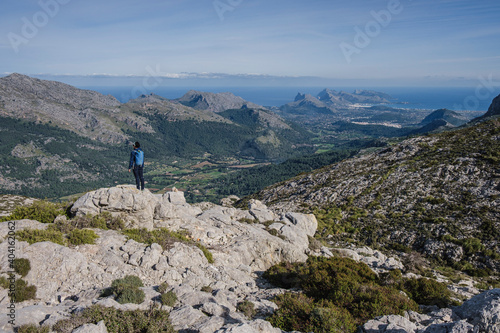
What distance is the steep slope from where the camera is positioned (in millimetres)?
28469

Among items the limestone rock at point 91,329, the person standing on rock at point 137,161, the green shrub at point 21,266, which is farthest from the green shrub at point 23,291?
the person standing on rock at point 137,161

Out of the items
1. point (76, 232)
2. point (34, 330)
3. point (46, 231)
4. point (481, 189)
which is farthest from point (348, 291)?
point (481, 189)

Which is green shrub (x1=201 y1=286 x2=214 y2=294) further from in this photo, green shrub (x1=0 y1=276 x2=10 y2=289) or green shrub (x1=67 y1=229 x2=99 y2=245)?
green shrub (x1=0 y1=276 x2=10 y2=289)

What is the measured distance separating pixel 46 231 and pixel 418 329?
19834 millimetres

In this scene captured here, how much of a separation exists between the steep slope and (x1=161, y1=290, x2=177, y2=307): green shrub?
26.5 m

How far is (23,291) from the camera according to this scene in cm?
1166

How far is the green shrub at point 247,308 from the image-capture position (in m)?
12.0

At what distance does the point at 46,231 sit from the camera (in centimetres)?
1538

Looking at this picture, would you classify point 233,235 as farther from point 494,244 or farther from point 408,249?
point 494,244

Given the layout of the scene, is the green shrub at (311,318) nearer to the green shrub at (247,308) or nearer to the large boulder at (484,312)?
the green shrub at (247,308)

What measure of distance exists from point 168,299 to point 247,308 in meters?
3.73

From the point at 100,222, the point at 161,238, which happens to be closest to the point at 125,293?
the point at 161,238

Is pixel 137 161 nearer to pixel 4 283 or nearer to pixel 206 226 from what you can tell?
pixel 206 226

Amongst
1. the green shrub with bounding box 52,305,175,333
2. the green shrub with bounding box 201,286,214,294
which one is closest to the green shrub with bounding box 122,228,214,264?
the green shrub with bounding box 201,286,214,294
